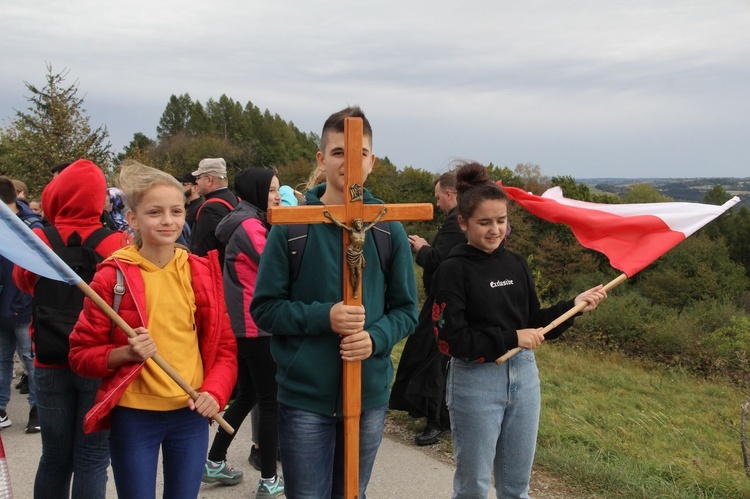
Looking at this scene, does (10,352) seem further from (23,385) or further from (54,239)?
(54,239)

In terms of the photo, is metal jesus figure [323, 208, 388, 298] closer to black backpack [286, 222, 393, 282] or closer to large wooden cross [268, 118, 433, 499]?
large wooden cross [268, 118, 433, 499]

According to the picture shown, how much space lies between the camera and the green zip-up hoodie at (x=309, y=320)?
8.71ft

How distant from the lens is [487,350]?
299cm

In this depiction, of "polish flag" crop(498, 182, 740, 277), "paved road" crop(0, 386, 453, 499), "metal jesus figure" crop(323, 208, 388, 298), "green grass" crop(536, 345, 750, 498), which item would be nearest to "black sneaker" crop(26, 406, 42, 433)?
"paved road" crop(0, 386, 453, 499)

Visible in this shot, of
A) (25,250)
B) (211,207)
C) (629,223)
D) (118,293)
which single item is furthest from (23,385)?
(629,223)

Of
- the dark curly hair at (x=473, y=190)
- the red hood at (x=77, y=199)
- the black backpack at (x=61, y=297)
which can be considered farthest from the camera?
the red hood at (x=77, y=199)

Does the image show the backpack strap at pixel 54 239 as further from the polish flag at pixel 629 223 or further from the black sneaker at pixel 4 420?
the black sneaker at pixel 4 420

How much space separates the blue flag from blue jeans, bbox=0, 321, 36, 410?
3742 mm

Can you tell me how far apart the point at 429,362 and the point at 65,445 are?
2618 millimetres

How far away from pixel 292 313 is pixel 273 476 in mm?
1877

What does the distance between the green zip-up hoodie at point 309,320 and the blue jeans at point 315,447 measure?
0.05m

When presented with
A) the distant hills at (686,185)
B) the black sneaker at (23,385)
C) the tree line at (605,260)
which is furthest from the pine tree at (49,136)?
the distant hills at (686,185)

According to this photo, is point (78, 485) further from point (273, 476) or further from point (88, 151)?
point (88, 151)

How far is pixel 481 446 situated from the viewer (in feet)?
9.98
